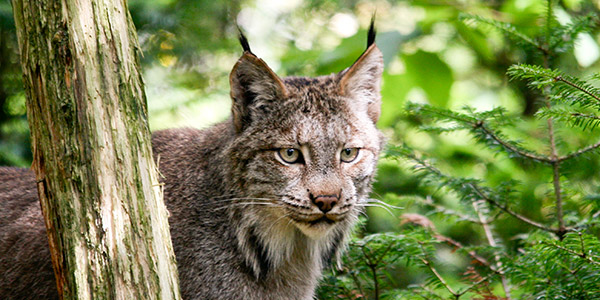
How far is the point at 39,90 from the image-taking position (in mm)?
3547

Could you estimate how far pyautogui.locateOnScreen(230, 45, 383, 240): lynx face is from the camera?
4648 mm

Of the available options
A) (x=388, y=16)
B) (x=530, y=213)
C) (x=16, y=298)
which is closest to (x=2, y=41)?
(x=16, y=298)

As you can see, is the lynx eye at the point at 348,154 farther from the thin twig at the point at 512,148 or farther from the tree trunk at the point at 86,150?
the tree trunk at the point at 86,150

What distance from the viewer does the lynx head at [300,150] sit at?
15.3 ft

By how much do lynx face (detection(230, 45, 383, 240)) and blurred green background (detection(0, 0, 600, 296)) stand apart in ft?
2.36

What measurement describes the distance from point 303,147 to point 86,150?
1781mm

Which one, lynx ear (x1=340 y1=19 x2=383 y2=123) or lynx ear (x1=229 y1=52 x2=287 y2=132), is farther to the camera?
lynx ear (x1=340 y1=19 x2=383 y2=123)

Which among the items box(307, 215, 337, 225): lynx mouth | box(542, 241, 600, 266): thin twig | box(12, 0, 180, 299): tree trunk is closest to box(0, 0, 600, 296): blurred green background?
box(307, 215, 337, 225): lynx mouth

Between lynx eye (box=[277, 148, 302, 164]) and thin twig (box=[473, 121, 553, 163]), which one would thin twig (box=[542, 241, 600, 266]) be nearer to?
thin twig (box=[473, 121, 553, 163])

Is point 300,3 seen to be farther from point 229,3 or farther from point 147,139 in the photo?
point 147,139

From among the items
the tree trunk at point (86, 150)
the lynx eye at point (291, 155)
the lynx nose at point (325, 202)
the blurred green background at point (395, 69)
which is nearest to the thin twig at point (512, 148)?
the blurred green background at point (395, 69)

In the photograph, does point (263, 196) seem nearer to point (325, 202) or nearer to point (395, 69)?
point (325, 202)

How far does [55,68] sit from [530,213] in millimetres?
7066

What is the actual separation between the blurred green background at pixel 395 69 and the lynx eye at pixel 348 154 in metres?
0.63
